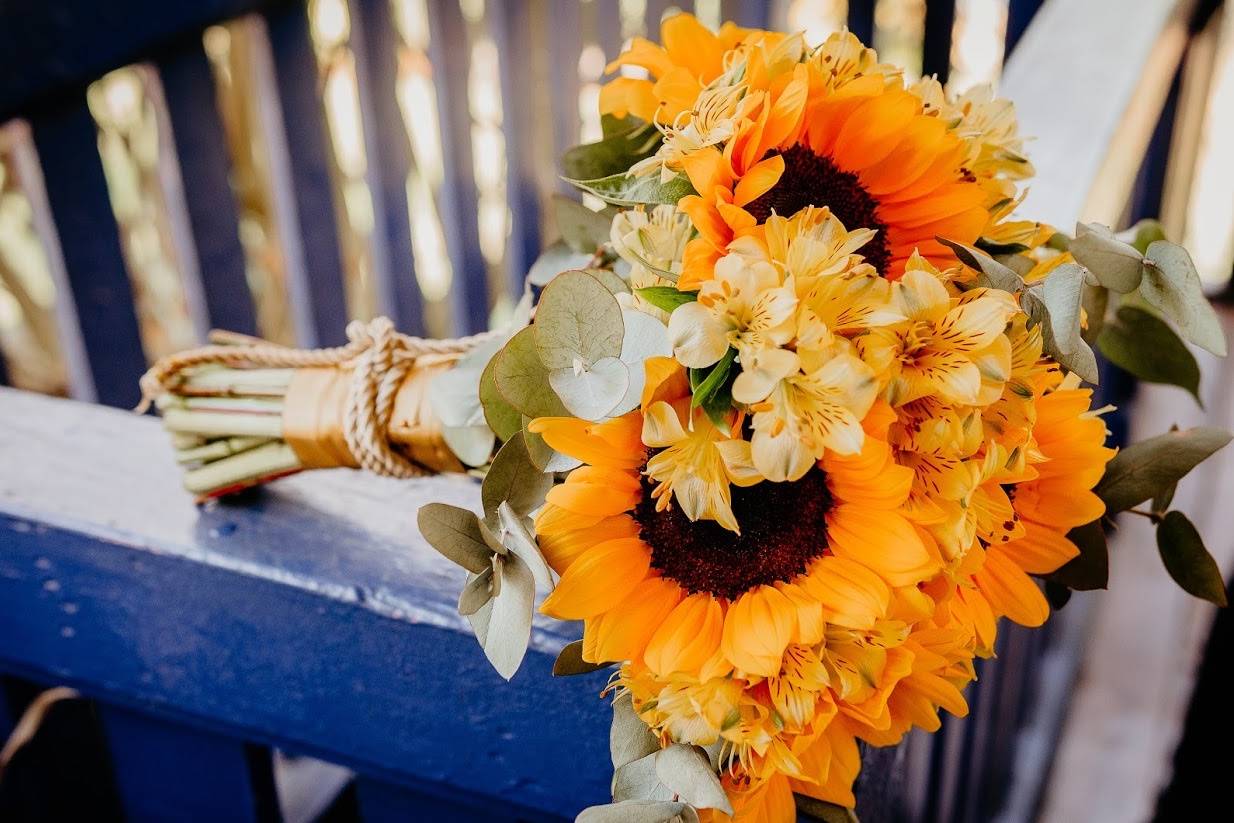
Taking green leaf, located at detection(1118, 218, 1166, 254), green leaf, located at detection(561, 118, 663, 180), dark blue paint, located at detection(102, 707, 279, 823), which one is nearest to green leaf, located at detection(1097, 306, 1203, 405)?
green leaf, located at detection(1118, 218, 1166, 254)

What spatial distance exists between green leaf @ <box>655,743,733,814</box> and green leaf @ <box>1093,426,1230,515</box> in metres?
0.26

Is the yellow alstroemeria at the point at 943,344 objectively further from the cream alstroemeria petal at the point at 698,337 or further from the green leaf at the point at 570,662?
the green leaf at the point at 570,662

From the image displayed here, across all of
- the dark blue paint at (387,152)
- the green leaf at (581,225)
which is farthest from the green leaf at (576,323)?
the dark blue paint at (387,152)

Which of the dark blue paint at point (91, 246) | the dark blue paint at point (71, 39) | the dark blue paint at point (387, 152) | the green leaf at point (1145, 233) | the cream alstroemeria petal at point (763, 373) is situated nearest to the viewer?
the cream alstroemeria petal at point (763, 373)

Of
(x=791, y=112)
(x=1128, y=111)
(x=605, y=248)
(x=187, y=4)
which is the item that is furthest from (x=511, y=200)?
(x=791, y=112)

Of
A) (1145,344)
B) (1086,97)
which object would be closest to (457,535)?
(1145,344)

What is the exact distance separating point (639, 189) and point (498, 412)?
0.12 meters

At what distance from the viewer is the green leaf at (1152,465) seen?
1.70ft

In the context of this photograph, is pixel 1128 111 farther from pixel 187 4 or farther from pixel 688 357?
pixel 187 4

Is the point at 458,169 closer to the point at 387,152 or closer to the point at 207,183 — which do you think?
the point at 387,152

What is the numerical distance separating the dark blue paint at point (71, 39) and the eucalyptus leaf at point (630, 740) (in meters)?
1.39

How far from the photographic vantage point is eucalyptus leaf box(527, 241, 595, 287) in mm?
649

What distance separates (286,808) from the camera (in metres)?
1.08

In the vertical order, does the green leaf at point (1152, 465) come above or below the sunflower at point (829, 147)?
below
